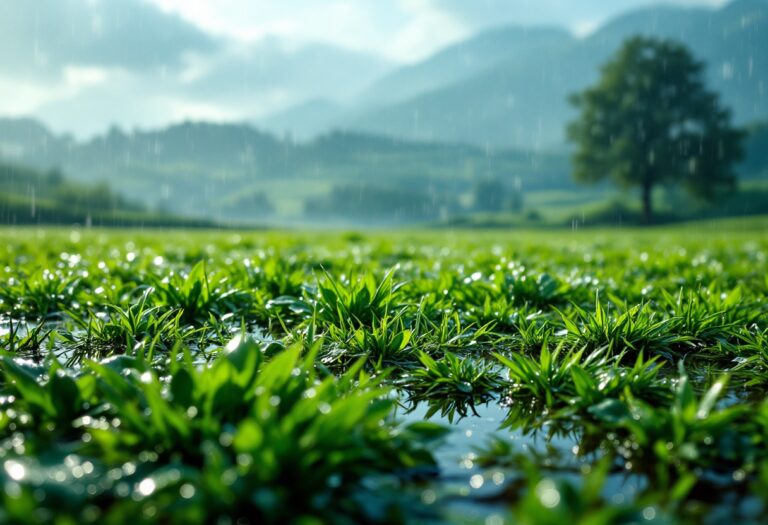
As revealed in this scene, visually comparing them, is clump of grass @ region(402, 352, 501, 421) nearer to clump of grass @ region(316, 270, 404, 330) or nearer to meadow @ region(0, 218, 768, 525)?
meadow @ region(0, 218, 768, 525)

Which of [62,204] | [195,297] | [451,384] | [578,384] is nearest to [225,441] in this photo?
[451,384]

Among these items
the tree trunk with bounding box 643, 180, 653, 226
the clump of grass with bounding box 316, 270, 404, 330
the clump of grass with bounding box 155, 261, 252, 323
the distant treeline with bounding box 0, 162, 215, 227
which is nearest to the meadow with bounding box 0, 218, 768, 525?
the clump of grass with bounding box 316, 270, 404, 330

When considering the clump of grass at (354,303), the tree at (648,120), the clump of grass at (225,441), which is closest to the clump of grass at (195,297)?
the clump of grass at (354,303)

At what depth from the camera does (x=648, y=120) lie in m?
56.0

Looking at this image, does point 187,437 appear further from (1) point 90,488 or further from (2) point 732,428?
(2) point 732,428

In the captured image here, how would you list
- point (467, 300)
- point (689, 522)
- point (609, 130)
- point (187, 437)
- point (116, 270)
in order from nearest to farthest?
point (689, 522)
point (187, 437)
point (467, 300)
point (116, 270)
point (609, 130)

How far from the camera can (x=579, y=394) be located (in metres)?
2.50

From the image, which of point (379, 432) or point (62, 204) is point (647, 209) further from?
point (62, 204)

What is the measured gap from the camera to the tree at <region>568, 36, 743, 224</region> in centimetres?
5334

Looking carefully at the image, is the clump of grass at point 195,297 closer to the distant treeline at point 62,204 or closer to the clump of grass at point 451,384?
the clump of grass at point 451,384

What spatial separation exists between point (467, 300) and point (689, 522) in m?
3.19

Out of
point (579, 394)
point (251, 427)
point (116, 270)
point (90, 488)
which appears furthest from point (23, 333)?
point (579, 394)

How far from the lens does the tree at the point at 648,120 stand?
5334 cm

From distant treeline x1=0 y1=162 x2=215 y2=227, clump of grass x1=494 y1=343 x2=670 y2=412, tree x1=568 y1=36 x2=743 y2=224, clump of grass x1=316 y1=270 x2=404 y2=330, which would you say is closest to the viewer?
clump of grass x1=494 y1=343 x2=670 y2=412
